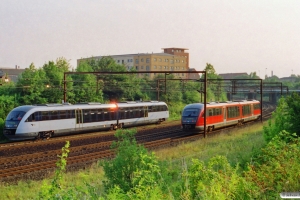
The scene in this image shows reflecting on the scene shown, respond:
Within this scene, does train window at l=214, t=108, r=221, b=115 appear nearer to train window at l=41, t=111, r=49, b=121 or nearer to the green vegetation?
the green vegetation

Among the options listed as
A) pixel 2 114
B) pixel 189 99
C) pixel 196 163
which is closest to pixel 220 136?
pixel 2 114

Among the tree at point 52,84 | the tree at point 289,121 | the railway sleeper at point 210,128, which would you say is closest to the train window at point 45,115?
the tree at point 52,84

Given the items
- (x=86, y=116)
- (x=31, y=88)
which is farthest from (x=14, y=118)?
(x=31, y=88)

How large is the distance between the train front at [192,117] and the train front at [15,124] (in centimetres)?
1255

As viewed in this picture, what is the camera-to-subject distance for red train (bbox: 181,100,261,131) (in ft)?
109

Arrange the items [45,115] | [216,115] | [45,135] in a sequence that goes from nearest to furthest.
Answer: [45,115]
[45,135]
[216,115]

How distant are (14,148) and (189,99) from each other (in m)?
44.8

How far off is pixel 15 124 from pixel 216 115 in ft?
54.8

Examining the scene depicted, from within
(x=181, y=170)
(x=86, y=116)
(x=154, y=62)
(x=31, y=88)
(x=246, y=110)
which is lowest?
(x=246, y=110)

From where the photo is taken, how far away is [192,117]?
1315 inches

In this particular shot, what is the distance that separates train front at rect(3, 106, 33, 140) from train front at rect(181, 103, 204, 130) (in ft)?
41.2

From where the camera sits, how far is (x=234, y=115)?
40062 millimetres

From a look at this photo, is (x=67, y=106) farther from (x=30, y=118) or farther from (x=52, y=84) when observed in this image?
(x=52, y=84)

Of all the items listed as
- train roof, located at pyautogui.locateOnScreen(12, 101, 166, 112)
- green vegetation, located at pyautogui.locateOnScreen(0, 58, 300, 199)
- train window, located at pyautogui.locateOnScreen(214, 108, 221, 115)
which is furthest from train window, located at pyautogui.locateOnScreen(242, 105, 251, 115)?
train roof, located at pyautogui.locateOnScreen(12, 101, 166, 112)
